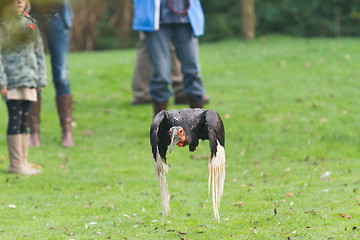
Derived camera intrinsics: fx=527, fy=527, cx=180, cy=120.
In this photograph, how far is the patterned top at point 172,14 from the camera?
529cm

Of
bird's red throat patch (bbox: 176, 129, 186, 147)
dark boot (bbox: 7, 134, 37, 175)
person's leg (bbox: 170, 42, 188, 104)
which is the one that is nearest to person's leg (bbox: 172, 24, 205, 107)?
dark boot (bbox: 7, 134, 37, 175)

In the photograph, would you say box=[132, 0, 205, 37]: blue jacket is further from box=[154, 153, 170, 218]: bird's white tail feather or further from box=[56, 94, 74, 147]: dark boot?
box=[154, 153, 170, 218]: bird's white tail feather

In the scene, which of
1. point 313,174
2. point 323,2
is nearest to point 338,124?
point 313,174

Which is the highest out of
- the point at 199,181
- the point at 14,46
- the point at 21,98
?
the point at 14,46

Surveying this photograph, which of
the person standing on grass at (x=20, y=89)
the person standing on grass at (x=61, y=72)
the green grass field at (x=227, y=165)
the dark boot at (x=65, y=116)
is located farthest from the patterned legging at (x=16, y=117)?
the dark boot at (x=65, y=116)

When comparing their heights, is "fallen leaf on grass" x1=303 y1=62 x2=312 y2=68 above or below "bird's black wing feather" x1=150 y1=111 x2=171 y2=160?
below

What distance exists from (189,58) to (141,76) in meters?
2.73

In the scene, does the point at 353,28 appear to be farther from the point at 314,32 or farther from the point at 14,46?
the point at 14,46

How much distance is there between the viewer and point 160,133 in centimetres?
320

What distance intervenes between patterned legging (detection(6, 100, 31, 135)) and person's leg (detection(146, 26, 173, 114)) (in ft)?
4.66

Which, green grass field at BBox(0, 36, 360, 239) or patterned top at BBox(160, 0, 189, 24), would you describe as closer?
green grass field at BBox(0, 36, 360, 239)

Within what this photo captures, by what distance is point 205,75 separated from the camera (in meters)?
10.1

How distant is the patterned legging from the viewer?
5.50m

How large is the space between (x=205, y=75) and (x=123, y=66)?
1861 mm
